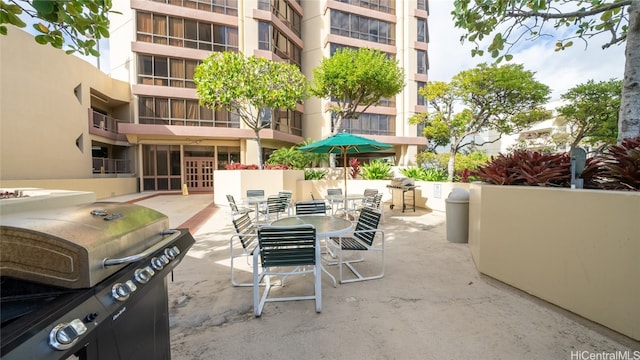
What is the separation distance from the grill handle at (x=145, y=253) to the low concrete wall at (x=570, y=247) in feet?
11.8

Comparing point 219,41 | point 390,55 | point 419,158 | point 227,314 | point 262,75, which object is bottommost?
point 227,314

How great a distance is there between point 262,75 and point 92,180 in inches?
382

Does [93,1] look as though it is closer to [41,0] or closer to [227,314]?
[41,0]

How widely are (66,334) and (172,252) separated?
2.89 ft

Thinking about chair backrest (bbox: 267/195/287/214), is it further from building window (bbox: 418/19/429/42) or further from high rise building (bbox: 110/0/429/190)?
building window (bbox: 418/19/429/42)

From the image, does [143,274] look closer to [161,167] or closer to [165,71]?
[161,167]

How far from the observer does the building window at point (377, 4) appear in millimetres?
23078

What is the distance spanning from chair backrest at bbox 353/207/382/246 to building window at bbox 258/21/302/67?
17.3 m

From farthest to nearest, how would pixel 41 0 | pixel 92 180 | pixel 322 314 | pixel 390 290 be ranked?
pixel 92 180 < pixel 390 290 < pixel 322 314 < pixel 41 0

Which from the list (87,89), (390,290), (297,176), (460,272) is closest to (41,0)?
(390,290)

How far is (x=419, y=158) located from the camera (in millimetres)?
22984

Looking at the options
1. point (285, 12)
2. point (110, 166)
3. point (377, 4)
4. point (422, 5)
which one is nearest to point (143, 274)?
point (110, 166)

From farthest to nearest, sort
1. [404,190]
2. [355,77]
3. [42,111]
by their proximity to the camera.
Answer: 1. [355,77]
2. [42,111]
3. [404,190]

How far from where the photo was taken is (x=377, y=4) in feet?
78.0
